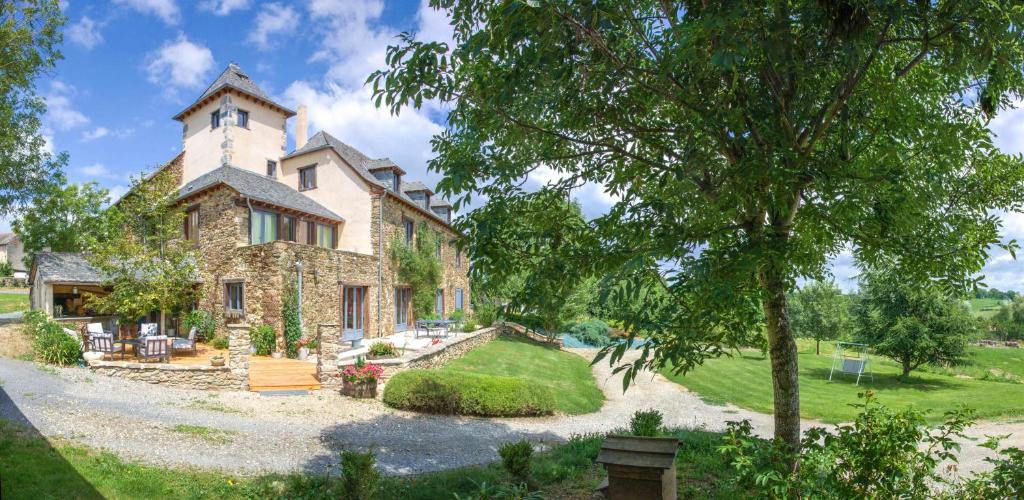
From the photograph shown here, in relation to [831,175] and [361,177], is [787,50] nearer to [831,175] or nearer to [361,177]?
[831,175]

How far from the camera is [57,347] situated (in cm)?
1354

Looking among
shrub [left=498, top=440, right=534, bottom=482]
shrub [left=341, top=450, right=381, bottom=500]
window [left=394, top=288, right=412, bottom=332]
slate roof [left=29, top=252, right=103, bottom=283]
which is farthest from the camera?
window [left=394, top=288, right=412, bottom=332]

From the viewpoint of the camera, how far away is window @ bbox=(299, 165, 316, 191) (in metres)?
24.9

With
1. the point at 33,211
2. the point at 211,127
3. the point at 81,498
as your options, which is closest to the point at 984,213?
the point at 81,498

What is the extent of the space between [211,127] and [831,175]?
28310 mm

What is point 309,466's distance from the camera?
311 inches

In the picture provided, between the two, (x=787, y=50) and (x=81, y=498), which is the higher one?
(x=787, y=50)

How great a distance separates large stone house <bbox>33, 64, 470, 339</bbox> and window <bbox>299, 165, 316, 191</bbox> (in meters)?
0.08

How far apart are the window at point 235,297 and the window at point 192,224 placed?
2984mm

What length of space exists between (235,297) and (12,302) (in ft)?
78.7

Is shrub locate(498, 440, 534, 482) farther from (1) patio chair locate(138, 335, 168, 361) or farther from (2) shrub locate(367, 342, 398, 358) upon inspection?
(1) patio chair locate(138, 335, 168, 361)

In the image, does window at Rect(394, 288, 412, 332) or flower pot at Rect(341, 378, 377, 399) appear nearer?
flower pot at Rect(341, 378, 377, 399)

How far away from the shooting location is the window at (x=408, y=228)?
2561cm

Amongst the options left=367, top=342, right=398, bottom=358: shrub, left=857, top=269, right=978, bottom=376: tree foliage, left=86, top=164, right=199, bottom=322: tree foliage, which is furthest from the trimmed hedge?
left=857, top=269, right=978, bottom=376: tree foliage
